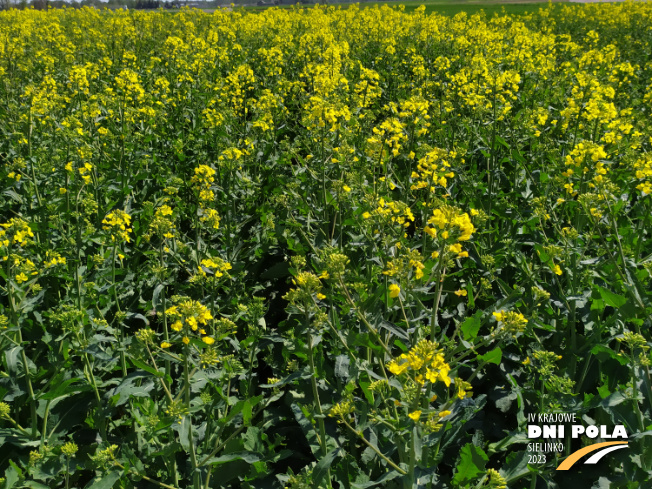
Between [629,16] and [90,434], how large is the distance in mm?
21823

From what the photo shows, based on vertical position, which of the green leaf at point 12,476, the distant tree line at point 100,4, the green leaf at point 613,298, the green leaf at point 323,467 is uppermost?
the distant tree line at point 100,4

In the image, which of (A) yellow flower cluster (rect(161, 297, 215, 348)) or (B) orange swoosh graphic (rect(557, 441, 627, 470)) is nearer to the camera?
(A) yellow flower cluster (rect(161, 297, 215, 348))

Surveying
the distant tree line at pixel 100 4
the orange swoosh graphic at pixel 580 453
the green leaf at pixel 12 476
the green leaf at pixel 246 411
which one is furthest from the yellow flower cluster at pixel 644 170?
the distant tree line at pixel 100 4

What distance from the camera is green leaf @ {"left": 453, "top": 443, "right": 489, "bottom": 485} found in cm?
230

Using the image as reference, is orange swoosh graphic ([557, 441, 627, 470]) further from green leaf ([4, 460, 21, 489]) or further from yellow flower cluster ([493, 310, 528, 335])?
green leaf ([4, 460, 21, 489])

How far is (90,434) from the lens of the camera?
9.60 feet

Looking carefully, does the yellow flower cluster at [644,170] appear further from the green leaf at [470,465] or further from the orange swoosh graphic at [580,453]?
the green leaf at [470,465]

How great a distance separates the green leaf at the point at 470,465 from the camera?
2.30 meters

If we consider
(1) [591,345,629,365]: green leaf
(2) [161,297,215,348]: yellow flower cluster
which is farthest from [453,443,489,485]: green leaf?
(2) [161,297,215,348]: yellow flower cluster

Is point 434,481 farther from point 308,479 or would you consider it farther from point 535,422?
point 308,479

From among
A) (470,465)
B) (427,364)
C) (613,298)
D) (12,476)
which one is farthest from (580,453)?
(12,476)

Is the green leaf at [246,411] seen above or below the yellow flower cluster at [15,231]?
below

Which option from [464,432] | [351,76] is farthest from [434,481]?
[351,76]

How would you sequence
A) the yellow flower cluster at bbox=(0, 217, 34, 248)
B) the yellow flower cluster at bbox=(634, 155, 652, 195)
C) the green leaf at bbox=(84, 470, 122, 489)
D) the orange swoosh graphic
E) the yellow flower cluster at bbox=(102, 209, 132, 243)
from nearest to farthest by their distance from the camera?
the green leaf at bbox=(84, 470, 122, 489)
the orange swoosh graphic
the yellow flower cluster at bbox=(0, 217, 34, 248)
the yellow flower cluster at bbox=(102, 209, 132, 243)
the yellow flower cluster at bbox=(634, 155, 652, 195)
